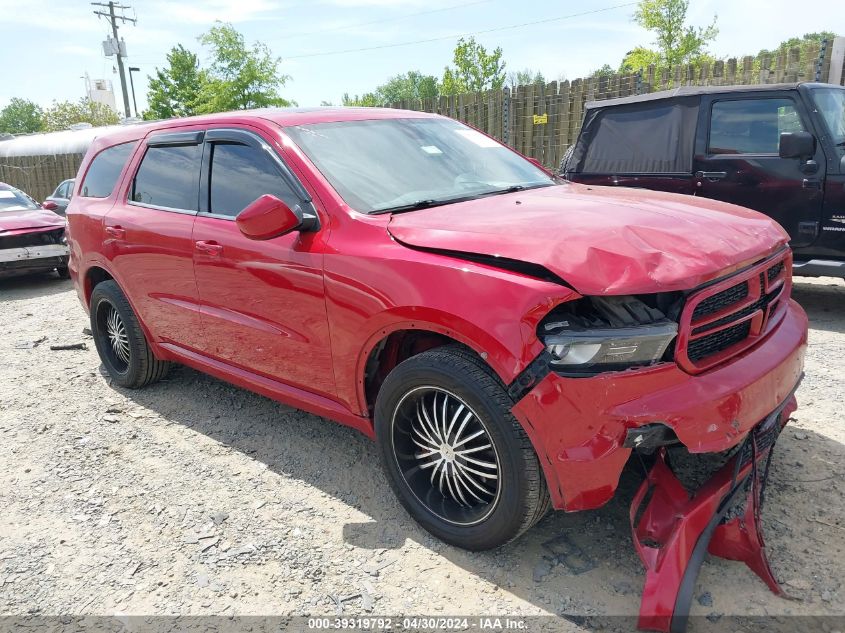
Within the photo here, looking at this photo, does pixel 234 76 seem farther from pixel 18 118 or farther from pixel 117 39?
pixel 18 118

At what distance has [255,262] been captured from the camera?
3.36 metres

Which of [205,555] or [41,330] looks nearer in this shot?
[205,555]

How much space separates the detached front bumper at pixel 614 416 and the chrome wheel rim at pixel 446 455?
0.87ft

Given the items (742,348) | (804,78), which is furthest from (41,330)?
(804,78)

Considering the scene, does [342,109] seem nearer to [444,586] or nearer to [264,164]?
[264,164]

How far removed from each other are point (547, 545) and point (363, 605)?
0.83 metres

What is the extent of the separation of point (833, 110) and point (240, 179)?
5448 millimetres

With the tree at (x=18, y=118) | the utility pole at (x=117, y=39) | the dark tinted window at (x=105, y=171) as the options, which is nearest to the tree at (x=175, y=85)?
the utility pole at (x=117, y=39)

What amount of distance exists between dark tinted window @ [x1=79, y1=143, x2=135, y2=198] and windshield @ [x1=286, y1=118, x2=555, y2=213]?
6.46ft

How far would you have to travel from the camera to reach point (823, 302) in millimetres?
6383

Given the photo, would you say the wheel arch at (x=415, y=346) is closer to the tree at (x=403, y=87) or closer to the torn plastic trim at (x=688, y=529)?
the torn plastic trim at (x=688, y=529)

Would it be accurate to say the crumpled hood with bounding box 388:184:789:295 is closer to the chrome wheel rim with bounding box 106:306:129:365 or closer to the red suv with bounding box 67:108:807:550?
the red suv with bounding box 67:108:807:550

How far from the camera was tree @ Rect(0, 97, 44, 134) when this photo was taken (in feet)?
317

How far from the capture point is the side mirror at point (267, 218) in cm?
294
